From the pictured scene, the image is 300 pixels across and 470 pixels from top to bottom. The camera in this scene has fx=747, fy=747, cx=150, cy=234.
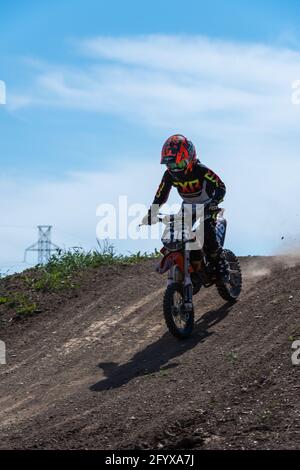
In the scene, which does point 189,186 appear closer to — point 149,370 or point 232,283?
point 232,283

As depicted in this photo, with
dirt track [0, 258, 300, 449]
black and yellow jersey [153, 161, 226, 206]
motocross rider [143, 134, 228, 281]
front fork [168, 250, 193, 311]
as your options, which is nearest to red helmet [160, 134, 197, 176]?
motocross rider [143, 134, 228, 281]

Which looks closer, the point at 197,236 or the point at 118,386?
the point at 118,386

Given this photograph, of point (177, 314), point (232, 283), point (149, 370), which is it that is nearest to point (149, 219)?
point (177, 314)

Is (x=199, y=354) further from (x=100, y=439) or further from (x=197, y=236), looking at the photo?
(x=100, y=439)

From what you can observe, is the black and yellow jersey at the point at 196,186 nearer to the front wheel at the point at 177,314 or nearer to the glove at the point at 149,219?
the glove at the point at 149,219

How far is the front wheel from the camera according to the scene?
1012cm

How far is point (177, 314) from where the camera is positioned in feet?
34.2

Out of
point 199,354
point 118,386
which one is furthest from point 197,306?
point 118,386

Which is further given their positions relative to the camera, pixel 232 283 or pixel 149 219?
pixel 232 283

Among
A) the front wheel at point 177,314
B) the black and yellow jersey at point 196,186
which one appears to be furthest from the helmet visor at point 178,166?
the front wheel at point 177,314

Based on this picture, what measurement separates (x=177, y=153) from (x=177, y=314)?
2350 millimetres

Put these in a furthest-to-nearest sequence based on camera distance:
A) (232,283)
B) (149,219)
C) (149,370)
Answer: (232,283)
(149,219)
(149,370)

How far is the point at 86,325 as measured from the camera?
39.2 ft
